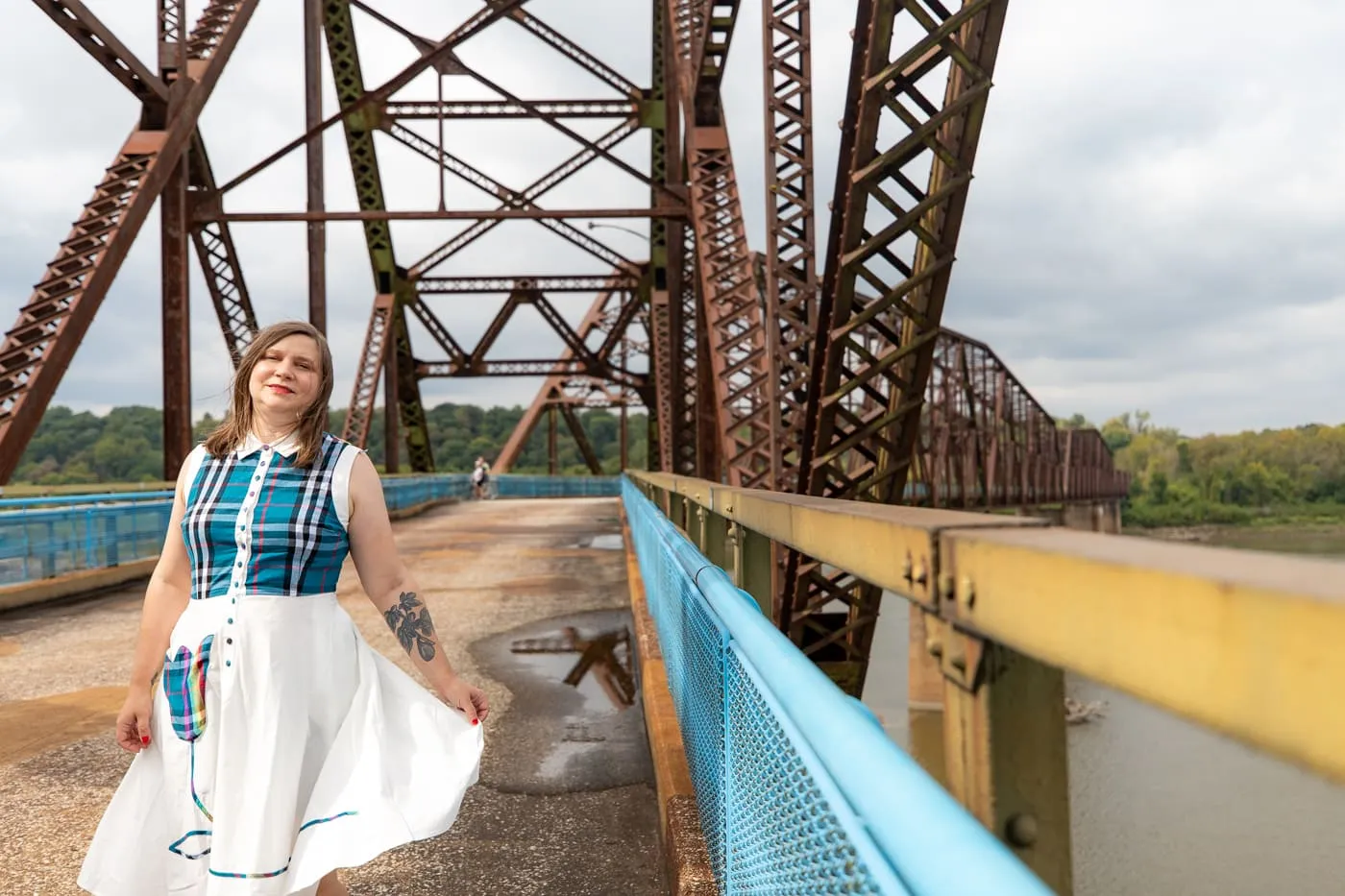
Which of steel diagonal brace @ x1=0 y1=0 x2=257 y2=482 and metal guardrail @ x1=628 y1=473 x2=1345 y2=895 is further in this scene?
→ steel diagonal brace @ x1=0 y1=0 x2=257 y2=482

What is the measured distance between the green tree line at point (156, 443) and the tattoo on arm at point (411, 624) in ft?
155

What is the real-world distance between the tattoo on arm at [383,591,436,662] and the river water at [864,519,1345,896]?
649 inches

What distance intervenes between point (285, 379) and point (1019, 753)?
6.22ft

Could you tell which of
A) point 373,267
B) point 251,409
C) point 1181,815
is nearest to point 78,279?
point 251,409

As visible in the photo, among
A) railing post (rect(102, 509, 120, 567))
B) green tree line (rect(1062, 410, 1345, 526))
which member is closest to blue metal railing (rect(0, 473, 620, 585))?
railing post (rect(102, 509, 120, 567))

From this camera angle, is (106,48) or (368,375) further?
(368,375)

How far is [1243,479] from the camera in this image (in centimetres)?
10850

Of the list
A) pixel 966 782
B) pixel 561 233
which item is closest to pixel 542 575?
pixel 966 782

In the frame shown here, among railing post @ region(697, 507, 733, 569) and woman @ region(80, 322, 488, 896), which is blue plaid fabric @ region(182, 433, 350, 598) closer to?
woman @ region(80, 322, 488, 896)

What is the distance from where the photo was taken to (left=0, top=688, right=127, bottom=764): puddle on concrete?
5.18 meters

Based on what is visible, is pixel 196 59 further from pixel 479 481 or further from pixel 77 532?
pixel 479 481

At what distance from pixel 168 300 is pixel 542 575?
6.99 meters

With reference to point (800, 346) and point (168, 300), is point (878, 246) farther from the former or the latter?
point (168, 300)

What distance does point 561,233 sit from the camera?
24219mm
